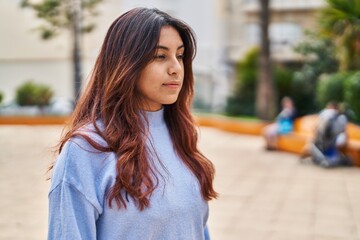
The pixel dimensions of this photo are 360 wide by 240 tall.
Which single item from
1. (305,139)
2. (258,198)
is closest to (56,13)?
(305,139)

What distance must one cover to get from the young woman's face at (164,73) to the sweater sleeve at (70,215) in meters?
0.39

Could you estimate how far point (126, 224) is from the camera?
1.57m

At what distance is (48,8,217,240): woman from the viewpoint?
5.04 ft

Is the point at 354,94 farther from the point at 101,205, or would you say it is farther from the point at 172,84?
the point at 101,205

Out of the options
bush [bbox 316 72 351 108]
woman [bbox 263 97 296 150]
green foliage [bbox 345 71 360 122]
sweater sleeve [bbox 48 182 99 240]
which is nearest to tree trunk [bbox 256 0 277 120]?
bush [bbox 316 72 351 108]

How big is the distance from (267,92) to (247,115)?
2615 mm

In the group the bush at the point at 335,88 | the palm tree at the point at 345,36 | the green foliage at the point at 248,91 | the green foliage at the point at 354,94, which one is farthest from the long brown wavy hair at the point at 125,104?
the green foliage at the point at 248,91

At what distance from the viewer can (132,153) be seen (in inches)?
63.7

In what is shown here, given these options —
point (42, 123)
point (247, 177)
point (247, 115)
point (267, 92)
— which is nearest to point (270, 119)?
point (267, 92)

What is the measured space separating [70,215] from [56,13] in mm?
15964

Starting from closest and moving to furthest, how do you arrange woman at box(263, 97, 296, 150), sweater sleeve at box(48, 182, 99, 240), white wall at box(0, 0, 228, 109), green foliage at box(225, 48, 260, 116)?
1. sweater sleeve at box(48, 182, 99, 240)
2. woman at box(263, 97, 296, 150)
3. green foliage at box(225, 48, 260, 116)
4. white wall at box(0, 0, 228, 109)

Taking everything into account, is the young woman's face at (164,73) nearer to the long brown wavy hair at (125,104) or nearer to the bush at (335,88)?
the long brown wavy hair at (125,104)

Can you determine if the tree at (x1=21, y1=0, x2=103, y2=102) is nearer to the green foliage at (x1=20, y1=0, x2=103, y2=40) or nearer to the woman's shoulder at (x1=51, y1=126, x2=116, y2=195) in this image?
the green foliage at (x1=20, y1=0, x2=103, y2=40)

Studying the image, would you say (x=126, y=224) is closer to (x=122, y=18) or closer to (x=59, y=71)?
(x=122, y=18)
